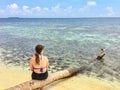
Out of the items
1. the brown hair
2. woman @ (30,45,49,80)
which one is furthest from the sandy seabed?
the brown hair

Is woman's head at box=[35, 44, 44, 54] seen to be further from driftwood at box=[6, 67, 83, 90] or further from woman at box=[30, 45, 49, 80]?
driftwood at box=[6, 67, 83, 90]

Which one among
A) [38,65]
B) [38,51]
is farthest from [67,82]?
[38,51]

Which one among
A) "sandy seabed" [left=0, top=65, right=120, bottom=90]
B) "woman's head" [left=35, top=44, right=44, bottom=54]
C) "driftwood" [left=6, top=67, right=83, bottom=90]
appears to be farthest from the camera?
"sandy seabed" [left=0, top=65, right=120, bottom=90]

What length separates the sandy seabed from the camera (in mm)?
7854

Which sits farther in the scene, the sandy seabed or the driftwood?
the sandy seabed

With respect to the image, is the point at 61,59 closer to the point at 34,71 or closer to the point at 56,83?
the point at 56,83

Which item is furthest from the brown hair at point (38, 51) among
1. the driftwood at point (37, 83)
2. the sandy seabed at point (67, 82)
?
the sandy seabed at point (67, 82)

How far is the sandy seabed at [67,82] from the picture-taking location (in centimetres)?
785

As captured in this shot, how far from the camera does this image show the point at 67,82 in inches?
328

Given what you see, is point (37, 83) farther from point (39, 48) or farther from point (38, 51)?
point (39, 48)

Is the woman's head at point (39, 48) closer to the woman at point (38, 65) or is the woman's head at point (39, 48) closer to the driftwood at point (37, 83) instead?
the woman at point (38, 65)

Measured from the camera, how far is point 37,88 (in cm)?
679

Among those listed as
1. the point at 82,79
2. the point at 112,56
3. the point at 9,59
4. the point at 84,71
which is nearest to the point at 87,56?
the point at 112,56

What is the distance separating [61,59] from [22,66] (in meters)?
2.96
